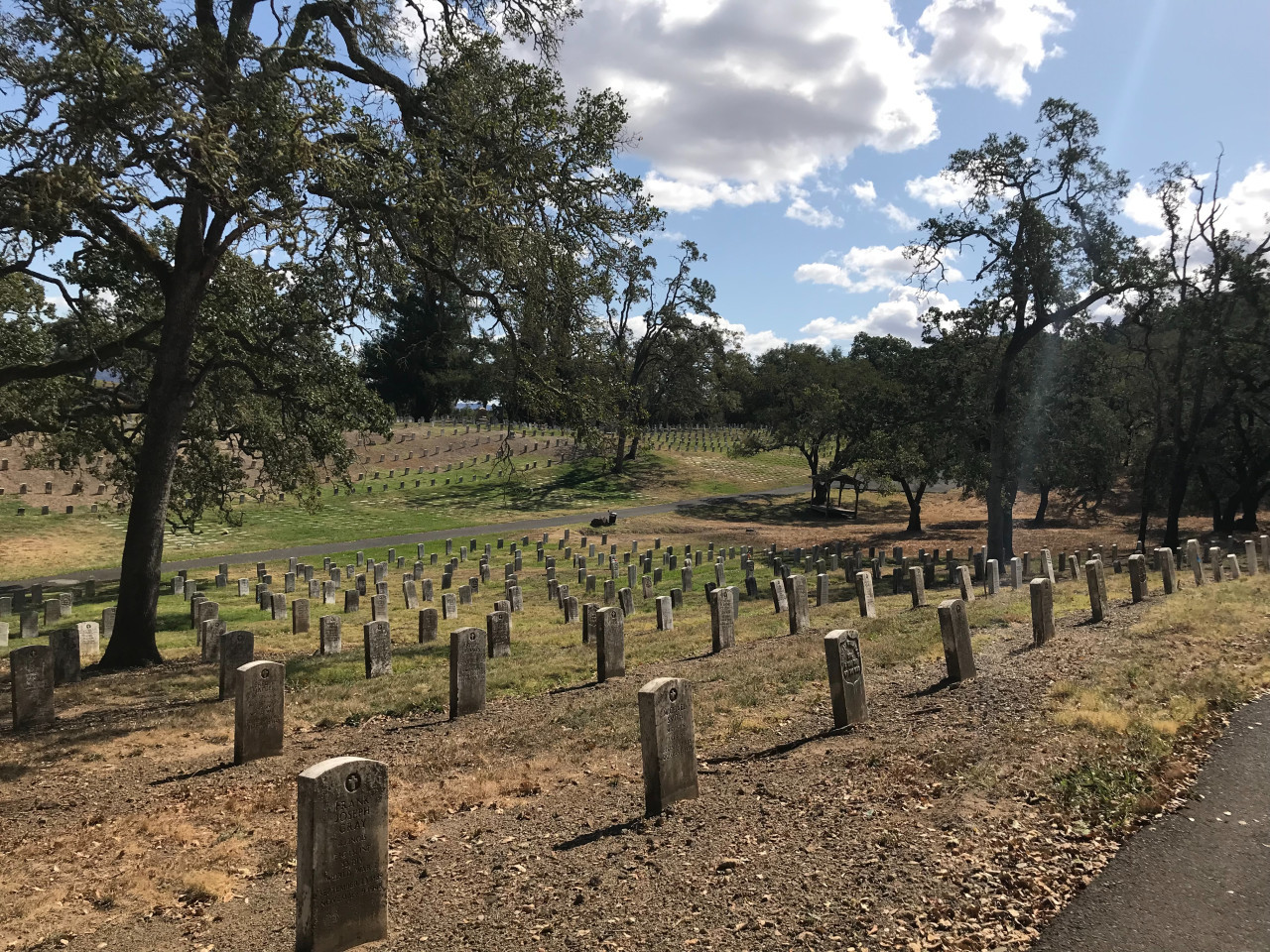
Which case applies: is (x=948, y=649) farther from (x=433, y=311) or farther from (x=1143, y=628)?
(x=433, y=311)

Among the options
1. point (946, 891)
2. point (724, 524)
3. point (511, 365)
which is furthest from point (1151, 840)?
point (724, 524)

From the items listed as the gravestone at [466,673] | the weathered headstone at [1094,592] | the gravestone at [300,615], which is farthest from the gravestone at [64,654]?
the weathered headstone at [1094,592]

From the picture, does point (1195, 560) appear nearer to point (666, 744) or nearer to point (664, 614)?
point (664, 614)

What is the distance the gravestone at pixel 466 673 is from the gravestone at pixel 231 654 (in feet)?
9.81

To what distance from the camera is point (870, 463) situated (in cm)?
3938

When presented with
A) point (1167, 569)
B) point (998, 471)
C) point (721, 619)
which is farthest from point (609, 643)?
point (998, 471)

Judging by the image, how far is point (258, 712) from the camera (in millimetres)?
8195

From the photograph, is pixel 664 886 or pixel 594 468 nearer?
pixel 664 886

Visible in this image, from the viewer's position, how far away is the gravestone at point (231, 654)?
10.7 meters

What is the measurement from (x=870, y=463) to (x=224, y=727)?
112ft

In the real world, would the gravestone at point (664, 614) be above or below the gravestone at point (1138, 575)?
below

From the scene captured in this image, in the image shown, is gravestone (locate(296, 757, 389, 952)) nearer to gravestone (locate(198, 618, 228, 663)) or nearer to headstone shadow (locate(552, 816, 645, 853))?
headstone shadow (locate(552, 816, 645, 853))

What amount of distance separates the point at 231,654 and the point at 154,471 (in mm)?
3773

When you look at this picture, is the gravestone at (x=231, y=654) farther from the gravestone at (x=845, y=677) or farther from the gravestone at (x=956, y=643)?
the gravestone at (x=956, y=643)
